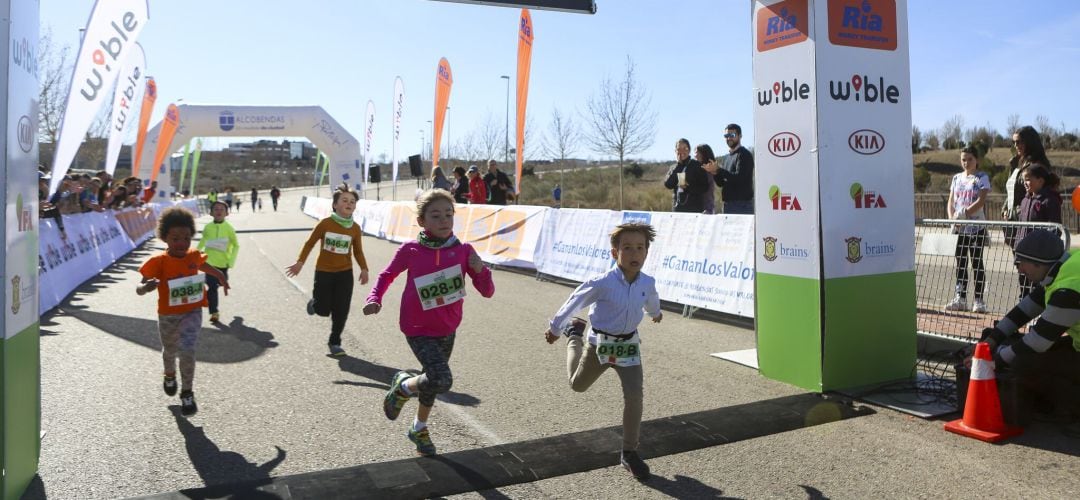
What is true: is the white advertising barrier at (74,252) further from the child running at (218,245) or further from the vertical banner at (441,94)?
the vertical banner at (441,94)

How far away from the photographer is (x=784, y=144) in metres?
6.48

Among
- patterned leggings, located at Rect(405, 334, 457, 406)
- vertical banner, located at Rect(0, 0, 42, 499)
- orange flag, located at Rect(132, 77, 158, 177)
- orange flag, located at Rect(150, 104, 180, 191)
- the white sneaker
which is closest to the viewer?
vertical banner, located at Rect(0, 0, 42, 499)

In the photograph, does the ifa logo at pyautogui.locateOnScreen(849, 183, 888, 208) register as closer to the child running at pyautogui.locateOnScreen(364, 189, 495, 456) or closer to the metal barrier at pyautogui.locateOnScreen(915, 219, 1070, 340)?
the metal barrier at pyautogui.locateOnScreen(915, 219, 1070, 340)

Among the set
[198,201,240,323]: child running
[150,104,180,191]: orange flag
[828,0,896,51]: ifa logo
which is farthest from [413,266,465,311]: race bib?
[150,104,180,191]: orange flag

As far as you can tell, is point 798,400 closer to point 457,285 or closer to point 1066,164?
point 457,285

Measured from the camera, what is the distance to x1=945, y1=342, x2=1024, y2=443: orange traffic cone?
16.6 ft

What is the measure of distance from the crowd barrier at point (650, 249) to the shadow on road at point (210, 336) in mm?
5339

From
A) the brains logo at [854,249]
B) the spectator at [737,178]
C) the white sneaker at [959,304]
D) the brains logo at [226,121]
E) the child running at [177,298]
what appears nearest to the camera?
the child running at [177,298]

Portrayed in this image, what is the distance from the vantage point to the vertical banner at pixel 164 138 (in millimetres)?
32469

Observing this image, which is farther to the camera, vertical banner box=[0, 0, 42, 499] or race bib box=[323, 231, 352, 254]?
race bib box=[323, 231, 352, 254]

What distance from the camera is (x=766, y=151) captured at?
6676 millimetres

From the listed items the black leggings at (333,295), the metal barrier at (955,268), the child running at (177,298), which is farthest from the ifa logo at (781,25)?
the child running at (177,298)

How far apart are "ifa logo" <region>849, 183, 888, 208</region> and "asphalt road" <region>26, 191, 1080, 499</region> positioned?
165 centimetres

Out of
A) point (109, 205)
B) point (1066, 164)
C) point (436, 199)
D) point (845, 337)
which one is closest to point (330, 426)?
point (436, 199)
